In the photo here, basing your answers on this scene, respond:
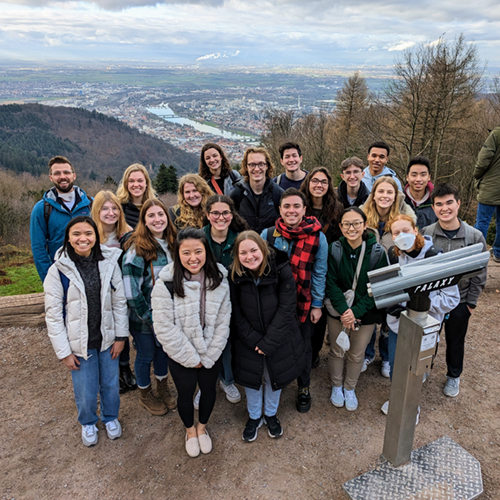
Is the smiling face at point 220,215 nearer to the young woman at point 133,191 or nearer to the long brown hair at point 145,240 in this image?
the long brown hair at point 145,240

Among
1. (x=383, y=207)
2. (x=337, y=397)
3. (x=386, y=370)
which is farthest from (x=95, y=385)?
(x=383, y=207)

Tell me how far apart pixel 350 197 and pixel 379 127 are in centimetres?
1815

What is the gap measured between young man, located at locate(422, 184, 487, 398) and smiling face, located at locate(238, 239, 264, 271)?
1877 mm

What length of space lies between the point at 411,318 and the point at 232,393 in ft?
7.52

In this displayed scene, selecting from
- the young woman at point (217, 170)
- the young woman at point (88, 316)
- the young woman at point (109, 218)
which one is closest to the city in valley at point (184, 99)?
the young woman at point (217, 170)

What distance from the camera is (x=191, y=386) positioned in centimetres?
319

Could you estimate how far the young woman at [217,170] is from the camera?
15.5 feet

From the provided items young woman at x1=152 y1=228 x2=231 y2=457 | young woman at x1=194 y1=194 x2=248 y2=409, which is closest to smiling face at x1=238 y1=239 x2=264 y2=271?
young woman at x1=152 y1=228 x2=231 y2=457

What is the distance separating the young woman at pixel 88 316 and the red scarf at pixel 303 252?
5.38 ft

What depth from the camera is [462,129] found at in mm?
17562

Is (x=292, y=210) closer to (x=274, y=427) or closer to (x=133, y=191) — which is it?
(x=133, y=191)

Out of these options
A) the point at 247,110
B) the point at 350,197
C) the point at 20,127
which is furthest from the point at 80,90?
the point at 350,197

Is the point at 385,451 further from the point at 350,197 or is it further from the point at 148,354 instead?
the point at 350,197

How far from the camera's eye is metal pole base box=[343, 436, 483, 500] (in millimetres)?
2707
